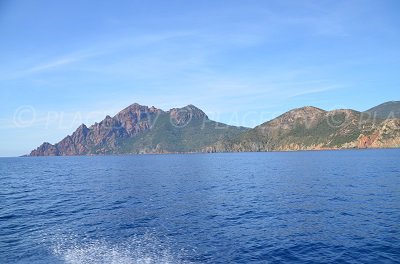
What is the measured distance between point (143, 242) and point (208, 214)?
1458cm

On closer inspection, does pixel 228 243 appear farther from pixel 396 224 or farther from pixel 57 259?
pixel 396 224

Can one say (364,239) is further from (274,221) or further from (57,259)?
(57,259)

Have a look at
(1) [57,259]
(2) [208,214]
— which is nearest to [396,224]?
(2) [208,214]

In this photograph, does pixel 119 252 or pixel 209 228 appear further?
pixel 209 228

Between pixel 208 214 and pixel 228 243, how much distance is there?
1384 centimetres

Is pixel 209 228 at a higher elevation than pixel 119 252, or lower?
lower

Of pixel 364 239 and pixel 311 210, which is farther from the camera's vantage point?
pixel 311 210

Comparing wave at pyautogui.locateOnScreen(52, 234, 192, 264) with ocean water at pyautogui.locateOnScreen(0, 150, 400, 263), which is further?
ocean water at pyautogui.locateOnScreen(0, 150, 400, 263)

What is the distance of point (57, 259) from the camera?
28.7 m

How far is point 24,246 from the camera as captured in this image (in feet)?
108

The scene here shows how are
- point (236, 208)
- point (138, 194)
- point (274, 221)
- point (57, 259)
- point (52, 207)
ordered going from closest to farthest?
point (57, 259)
point (274, 221)
point (236, 208)
point (52, 207)
point (138, 194)

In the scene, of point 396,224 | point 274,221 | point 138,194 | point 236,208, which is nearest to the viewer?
point 396,224

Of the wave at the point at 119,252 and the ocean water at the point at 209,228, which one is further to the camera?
the ocean water at the point at 209,228

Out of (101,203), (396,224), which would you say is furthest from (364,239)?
(101,203)
